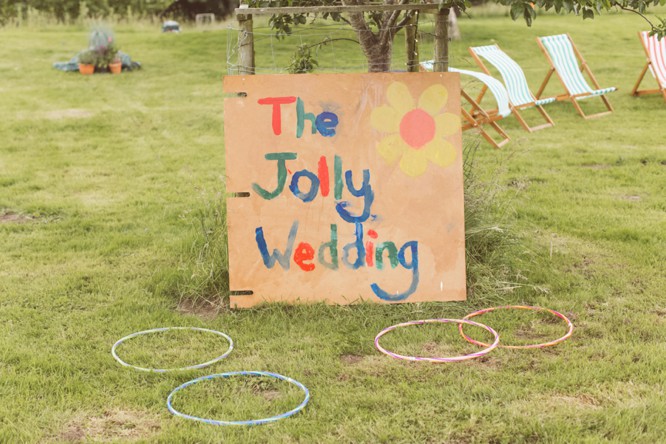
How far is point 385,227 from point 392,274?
26cm

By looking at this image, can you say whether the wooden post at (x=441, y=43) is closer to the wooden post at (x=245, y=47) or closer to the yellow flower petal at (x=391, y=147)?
the yellow flower petal at (x=391, y=147)

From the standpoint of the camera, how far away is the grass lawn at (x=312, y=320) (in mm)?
3199

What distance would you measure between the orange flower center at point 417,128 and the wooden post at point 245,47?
0.90m

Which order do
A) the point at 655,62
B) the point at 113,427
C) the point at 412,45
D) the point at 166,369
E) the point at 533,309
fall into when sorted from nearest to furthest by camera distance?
the point at 113,427 → the point at 166,369 → the point at 533,309 → the point at 412,45 → the point at 655,62

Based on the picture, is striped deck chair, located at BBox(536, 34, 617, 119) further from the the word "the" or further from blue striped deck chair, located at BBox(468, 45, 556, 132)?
the the word "the"

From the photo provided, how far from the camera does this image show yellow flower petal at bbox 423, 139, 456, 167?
14.4ft

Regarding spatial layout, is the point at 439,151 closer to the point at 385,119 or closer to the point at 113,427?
the point at 385,119

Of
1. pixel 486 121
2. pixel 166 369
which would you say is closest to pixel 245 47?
pixel 166 369

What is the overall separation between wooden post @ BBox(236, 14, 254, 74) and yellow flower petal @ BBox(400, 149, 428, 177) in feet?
3.20

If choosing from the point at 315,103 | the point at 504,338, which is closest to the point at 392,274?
the point at 504,338

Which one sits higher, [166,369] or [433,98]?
[433,98]

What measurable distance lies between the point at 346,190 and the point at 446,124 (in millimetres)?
649

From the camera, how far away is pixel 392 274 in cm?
440

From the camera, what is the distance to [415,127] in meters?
4.36
